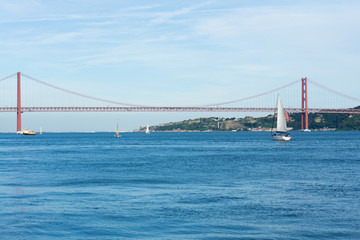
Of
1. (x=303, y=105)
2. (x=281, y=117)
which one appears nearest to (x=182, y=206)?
(x=281, y=117)

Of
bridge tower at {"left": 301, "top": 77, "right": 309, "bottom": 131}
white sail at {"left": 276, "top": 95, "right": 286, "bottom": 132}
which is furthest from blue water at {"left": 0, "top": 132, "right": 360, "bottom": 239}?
bridge tower at {"left": 301, "top": 77, "right": 309, "bottom": 131}

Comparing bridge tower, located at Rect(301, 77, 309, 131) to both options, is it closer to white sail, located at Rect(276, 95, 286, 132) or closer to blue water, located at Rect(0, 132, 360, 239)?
white sail, located at Rect(276, 95, 286, 132)

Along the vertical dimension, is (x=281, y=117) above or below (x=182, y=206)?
above

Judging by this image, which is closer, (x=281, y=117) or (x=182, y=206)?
(x=182, y=206)

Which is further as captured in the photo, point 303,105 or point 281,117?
point 303,105

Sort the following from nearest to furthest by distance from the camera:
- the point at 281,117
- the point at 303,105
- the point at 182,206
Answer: the point at 182,206 → the point at 281,117 → the point at 303,105

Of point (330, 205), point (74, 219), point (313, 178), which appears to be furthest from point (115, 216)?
point (313, 178)

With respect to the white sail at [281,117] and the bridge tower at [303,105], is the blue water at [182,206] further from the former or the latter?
the bridge tower at [303,105]

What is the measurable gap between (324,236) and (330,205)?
3.80m

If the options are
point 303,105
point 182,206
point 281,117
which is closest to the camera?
point 182,206

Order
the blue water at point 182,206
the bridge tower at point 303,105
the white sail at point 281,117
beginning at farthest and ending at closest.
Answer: the bridge tower at point 303,105
the white sail at point 281,117
the blue water at point 182,206

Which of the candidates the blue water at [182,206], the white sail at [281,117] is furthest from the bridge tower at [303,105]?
the blue water at [182,206]

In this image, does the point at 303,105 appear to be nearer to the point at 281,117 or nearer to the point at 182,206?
the point at 281,117

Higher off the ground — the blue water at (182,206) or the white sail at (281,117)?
the white sail at (281,117)
